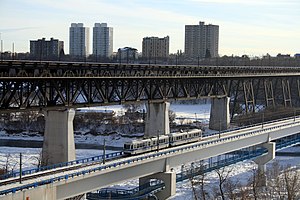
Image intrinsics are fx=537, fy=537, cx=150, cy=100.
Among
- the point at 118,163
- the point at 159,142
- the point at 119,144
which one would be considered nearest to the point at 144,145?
the point at 159,142

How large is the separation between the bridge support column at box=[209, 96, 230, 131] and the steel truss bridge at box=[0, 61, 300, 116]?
3.85ft

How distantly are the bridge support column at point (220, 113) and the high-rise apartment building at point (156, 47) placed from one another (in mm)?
107726

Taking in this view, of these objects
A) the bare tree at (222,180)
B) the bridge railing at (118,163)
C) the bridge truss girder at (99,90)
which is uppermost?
the bridge truss girder at (99,90)

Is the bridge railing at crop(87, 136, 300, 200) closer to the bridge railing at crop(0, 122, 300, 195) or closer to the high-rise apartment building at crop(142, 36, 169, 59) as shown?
the bridge railing at crop(0, 122, 300, 195)

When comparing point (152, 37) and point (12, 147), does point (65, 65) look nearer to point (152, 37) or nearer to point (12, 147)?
point (12, 147)

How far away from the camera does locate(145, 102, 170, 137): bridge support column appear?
58.8 m

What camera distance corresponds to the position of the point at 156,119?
59031mm

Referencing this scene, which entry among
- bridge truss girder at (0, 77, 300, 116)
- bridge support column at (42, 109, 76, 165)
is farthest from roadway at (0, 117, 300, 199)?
bridge truss girder at (0, 77, 300, 116)

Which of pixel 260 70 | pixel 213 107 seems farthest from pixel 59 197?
pixel 260 70

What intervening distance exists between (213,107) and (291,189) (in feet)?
119

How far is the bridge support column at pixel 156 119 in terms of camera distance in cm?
5878

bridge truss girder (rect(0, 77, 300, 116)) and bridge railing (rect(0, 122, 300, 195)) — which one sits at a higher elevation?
bridge truss girder (rect(0, 77, 300, 116))

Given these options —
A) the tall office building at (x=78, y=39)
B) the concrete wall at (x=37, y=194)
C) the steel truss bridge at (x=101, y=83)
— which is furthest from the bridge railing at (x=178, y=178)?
the tall office building at (x=78, y=39)

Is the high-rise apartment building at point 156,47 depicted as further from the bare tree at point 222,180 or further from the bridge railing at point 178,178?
the bare tree at point 222,180
